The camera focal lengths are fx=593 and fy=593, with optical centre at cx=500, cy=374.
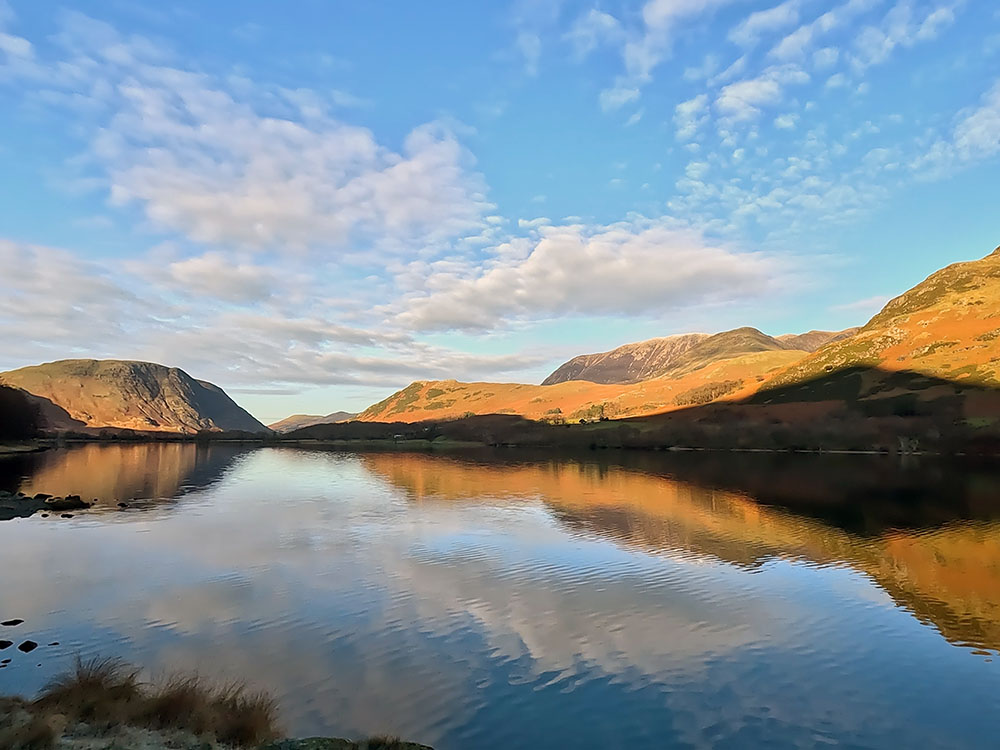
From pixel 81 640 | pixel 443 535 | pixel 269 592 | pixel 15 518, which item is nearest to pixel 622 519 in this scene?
pixel 443 535

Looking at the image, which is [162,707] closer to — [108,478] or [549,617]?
[549,617]

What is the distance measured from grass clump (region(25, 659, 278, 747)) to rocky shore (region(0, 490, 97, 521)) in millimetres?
44914

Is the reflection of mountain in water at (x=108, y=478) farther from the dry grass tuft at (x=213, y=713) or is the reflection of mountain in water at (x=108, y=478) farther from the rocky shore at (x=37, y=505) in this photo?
the dry grass tuft at (x=213, y=713)

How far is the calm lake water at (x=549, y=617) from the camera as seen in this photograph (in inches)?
665

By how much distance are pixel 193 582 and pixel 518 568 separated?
18.1 m

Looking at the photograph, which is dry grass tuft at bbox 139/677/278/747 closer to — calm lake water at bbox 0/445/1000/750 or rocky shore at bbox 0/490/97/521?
calm lake water at bbox 0/445/1000/750

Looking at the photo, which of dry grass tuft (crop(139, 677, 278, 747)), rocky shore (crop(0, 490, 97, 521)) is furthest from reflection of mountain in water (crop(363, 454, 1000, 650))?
rocky shore (crop(0, 490, 97, 521))

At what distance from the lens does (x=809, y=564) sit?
38.1 m

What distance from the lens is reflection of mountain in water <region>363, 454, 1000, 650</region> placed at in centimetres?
3241

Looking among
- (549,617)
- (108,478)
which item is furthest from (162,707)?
(108,478)

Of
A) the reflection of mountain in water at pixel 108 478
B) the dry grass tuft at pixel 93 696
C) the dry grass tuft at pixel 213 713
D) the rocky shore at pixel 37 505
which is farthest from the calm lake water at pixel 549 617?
the reflection of mountain in water at pixel 108 478

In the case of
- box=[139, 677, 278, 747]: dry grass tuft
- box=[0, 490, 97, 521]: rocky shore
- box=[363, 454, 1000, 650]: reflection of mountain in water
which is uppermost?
box=[0, 490, 97, 521]: rocky shore

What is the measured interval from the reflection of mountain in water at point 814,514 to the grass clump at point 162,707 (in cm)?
2596

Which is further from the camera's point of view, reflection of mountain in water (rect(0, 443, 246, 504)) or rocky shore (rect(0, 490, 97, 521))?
reflection of mountain in water (rect(0, 443, 246, 504))
